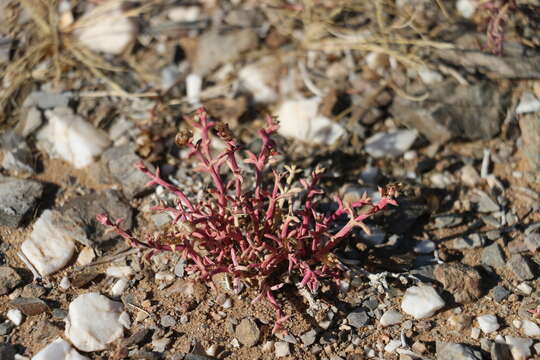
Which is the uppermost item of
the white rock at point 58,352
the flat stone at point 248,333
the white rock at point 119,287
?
the white rock at point 58,352

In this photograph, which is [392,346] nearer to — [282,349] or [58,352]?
[282,349]

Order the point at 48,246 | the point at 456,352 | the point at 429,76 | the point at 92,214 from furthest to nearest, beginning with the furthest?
the point at 429,76
the point at 92,214
the point at 48,246
the point at 456,352

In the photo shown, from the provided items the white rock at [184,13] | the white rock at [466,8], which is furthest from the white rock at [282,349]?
the white rock at [466,8]

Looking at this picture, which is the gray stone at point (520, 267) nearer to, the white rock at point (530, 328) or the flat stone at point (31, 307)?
the white rock at point (530, 328)

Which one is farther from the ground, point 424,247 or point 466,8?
point 466,8

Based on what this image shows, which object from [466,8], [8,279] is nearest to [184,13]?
[466,8]

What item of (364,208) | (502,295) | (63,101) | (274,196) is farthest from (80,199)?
(502,295)

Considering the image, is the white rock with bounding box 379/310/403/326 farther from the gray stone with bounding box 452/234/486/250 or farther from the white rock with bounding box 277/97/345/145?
the white rock with bounding box 277/97/345/145
